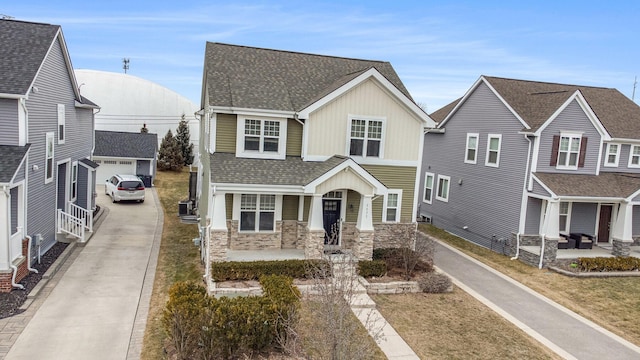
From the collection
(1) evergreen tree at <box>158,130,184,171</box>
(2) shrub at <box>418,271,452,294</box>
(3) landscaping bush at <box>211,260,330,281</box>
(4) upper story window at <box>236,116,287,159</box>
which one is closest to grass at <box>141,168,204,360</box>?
(3) landscaping bush at <box>211,260,330,281</box>

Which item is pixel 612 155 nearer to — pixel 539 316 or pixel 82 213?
pixel 539 316

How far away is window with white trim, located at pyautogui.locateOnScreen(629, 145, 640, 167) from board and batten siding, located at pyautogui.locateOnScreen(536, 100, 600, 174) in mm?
3659

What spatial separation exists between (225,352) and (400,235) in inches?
405

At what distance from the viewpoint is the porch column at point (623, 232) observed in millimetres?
20750

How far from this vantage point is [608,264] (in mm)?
19328

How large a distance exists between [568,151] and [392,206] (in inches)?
374

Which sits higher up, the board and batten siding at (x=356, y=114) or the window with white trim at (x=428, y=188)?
the board and batten siding at (x=356, y=114)

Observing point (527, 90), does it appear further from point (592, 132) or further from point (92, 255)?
point (92, 255)

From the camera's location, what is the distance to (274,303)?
1064 cm

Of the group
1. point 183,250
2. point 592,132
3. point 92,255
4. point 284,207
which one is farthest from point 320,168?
point 592,132

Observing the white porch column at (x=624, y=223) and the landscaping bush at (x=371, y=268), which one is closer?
the landscaping bush at (x=371, y=268)

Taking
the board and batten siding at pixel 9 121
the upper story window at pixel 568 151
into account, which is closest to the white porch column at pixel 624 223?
the upper story window at pixel 568 151

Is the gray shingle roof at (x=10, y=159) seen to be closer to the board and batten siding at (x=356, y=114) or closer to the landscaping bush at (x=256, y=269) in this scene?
the landscaping bush at (x=256, y=269)

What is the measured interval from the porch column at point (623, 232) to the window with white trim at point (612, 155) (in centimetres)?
299
